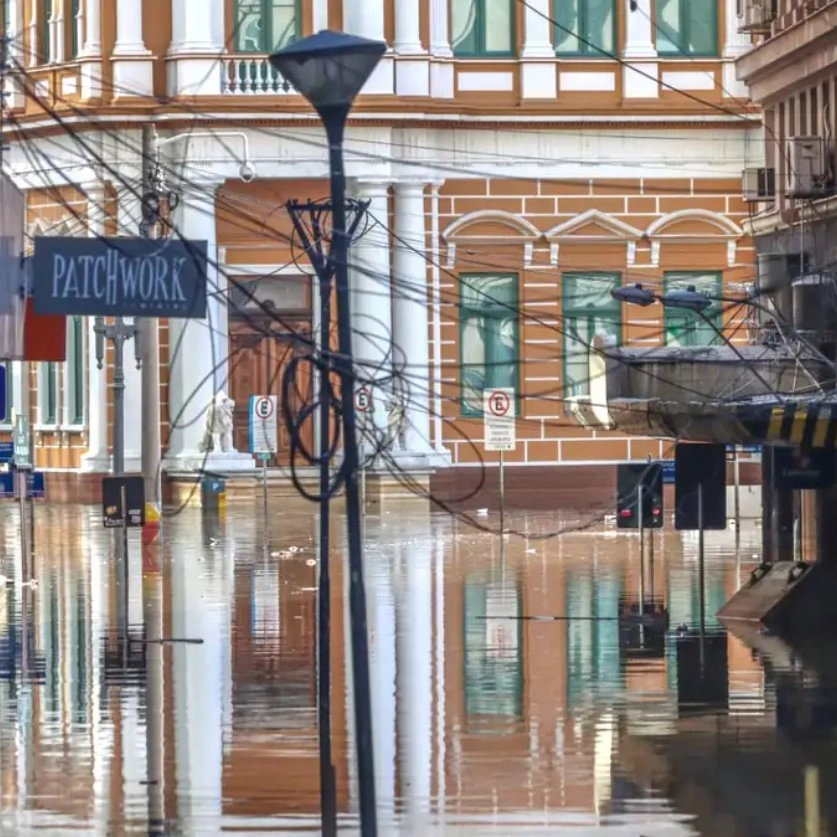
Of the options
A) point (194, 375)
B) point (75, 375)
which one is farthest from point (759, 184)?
point (75, 375)

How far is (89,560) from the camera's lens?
3944 cm

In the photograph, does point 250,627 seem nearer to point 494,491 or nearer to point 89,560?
point 89,560

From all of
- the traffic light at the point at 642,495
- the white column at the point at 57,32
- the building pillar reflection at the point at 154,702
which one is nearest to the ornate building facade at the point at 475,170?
the white column at the point at 57,32

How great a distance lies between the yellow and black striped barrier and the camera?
24.6 m

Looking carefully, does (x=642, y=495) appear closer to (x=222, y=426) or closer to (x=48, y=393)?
(x=222, y=426)

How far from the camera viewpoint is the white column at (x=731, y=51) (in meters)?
53.6

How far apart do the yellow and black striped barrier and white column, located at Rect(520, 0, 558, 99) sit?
29.5 metres

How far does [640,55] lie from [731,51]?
171cm

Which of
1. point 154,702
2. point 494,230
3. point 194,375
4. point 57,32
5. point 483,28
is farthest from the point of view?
point 57,32

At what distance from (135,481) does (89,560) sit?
8.52 meters

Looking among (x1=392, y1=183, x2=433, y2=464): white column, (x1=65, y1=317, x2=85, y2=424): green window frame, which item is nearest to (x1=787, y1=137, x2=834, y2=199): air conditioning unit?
(x1=392, y1=183, x2=433, y2=464): white column

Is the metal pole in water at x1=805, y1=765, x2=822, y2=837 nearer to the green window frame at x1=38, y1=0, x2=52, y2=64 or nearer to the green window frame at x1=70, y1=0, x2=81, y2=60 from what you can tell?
the green window frame at x1=70, y1=0, x2=81, y2=60

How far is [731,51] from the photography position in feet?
176

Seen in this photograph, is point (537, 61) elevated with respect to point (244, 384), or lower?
elevated
